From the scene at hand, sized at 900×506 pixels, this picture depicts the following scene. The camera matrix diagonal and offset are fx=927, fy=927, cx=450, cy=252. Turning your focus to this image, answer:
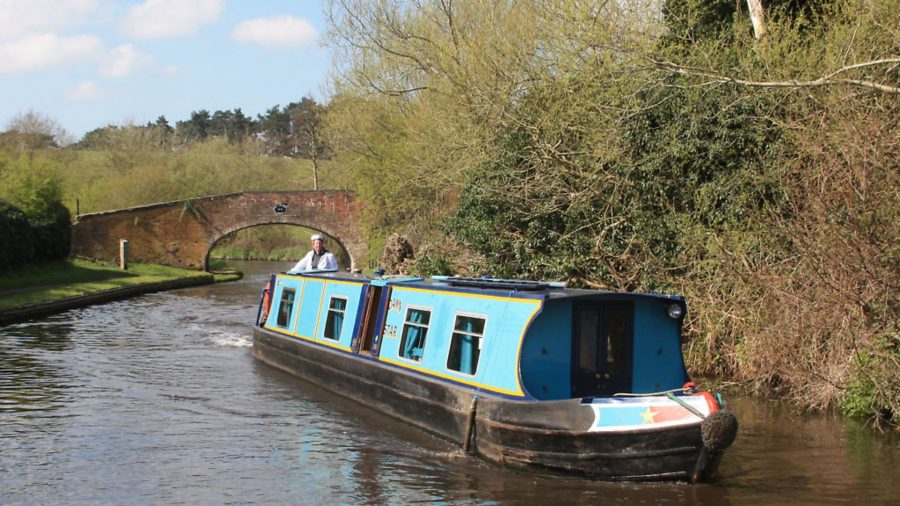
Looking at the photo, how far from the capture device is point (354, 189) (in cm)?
3253

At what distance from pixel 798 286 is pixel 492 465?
15.5 ft

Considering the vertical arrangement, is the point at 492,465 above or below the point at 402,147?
below

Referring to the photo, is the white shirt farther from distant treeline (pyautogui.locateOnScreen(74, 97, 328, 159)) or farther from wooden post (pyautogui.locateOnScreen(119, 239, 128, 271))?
distant treeline (pyautogui.locateOnScreen(74, 97, 328, 159))

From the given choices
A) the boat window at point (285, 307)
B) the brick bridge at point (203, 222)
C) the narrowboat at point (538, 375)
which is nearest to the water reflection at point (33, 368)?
the boat window at point (285, 307)

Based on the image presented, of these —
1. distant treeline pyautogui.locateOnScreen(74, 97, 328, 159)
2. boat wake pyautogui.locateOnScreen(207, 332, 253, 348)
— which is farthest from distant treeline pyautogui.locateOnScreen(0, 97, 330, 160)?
boat wake pyautogui.locateOnScreen(207, 332, 253, 348)

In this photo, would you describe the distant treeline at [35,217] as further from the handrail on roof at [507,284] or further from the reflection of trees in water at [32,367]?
the handrail on roof at [507,284]

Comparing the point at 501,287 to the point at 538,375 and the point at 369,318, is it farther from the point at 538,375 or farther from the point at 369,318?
the point at 369,318

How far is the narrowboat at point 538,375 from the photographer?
7.03m

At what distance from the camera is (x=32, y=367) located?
1288 cm

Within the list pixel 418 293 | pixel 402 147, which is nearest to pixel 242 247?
pixel 402 147

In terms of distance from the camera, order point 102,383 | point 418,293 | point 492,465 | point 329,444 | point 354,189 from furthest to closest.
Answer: point 354,189, point 102,383, point 418,293, point 329,444, point 492,465

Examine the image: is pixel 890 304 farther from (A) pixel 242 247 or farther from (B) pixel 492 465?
(A) pixel 242 247

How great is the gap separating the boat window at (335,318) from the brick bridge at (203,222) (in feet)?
69.0

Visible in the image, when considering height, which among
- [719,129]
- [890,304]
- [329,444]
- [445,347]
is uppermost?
[719,129]
